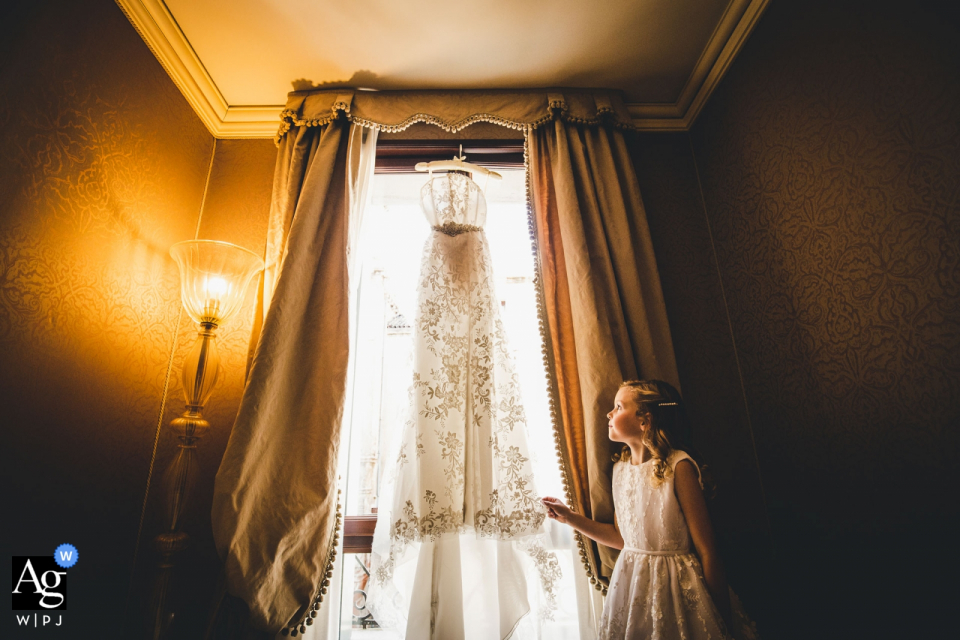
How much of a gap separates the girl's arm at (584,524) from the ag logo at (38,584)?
4.91 feet

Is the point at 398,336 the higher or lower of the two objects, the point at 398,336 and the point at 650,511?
the higher

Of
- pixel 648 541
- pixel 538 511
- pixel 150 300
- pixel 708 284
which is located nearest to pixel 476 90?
pixel 708 284

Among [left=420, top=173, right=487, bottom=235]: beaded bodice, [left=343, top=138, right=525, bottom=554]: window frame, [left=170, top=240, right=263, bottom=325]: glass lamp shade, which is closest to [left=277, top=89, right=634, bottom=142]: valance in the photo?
[left=343, top=138, right=525, bottom=554]: window frame

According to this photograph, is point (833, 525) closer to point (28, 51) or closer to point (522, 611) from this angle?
point (522, 611)

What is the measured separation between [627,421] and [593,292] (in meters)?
0.57

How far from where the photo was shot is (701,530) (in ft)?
3.81

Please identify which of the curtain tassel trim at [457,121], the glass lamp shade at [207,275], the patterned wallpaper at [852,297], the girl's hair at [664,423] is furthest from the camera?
the curtain tassel trim at [457,121]

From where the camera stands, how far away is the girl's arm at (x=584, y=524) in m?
1.43

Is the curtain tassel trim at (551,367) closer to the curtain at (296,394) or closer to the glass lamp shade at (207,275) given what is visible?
the curtain at (296,394)

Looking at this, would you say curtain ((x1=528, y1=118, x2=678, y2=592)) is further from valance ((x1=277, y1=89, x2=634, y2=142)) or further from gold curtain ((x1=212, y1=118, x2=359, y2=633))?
gold curtain ((x1=212, y1=118, x2=359, y2=633))

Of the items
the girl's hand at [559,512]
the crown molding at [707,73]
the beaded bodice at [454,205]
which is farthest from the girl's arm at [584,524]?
the crown molding at [707,73]

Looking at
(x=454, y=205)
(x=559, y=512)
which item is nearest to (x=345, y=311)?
(x=454, y=205)

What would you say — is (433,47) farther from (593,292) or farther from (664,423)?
(664,423)

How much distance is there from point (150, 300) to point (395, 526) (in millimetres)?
1338
